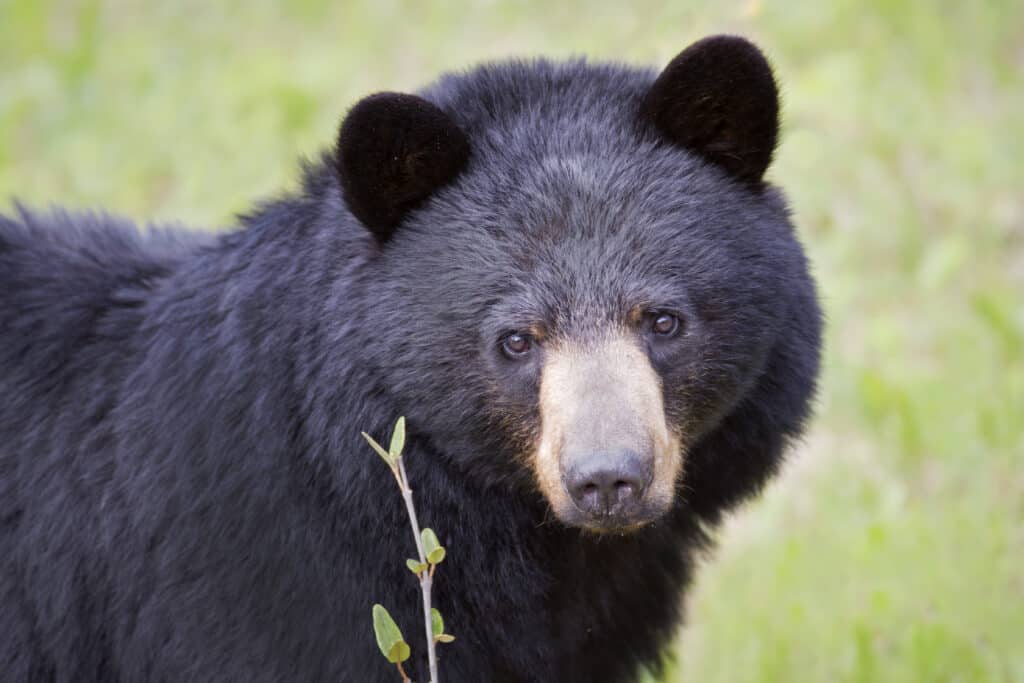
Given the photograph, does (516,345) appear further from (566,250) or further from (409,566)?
(409,566)

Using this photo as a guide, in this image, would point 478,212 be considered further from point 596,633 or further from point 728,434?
point 596,633

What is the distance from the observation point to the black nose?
3250mm

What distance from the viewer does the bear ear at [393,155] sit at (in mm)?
3570

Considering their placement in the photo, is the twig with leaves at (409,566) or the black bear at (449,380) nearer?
the twig with leaves at (409,566)

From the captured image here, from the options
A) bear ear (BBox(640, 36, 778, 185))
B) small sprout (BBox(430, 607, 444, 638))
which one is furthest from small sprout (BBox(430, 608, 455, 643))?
bear ear (BBox(640, 36, 778, 185))

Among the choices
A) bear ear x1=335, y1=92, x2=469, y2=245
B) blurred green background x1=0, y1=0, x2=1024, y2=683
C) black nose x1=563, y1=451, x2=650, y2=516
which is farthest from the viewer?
blurred green background x1=0, y1=0, x2=1024, y2=683

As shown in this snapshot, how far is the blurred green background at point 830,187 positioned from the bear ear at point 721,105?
198mm

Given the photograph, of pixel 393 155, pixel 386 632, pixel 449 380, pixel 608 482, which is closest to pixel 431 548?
pixel 386 632

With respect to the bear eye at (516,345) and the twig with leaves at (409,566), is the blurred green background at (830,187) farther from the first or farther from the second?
the twig with leaves at (409,566)

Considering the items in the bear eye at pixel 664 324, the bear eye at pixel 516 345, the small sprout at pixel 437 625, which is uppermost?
the bear eye at pixel 516 345

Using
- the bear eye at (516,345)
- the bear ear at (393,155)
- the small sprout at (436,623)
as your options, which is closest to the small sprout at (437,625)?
the small sprout at (436,623)

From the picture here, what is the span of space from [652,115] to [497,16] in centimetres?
596

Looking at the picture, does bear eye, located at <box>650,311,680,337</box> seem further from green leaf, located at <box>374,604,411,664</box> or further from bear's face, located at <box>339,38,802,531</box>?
green leaf, located at <box>374,604,411,664</box>

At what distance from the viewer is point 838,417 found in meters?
6.74
